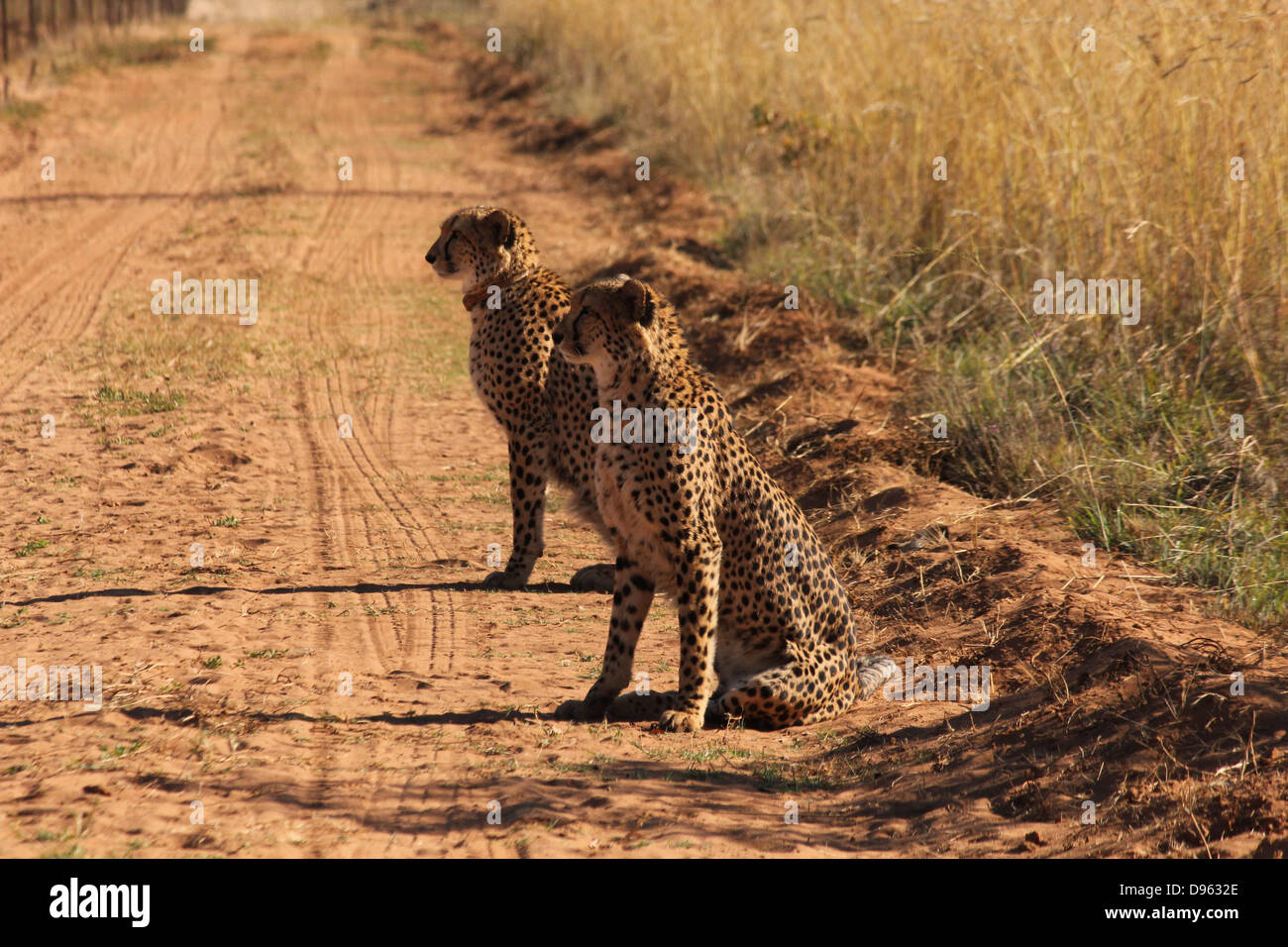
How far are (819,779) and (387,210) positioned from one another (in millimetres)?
9307

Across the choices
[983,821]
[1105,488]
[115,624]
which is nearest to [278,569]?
[115,624]

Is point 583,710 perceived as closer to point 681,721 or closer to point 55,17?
point 681,721

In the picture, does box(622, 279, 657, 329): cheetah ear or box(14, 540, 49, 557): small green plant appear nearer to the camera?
box(622, 279, 657, 329): cheetah ear

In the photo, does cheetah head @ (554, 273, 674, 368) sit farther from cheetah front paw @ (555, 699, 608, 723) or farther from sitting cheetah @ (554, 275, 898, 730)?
cheetah front paw @ (555, 699, 608, 723)

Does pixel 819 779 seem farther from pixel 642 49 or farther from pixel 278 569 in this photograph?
pixel 642 49

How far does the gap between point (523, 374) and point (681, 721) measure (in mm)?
1791

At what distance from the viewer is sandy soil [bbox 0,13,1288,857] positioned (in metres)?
3.17

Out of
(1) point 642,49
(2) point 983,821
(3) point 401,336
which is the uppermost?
(1) point 642,49

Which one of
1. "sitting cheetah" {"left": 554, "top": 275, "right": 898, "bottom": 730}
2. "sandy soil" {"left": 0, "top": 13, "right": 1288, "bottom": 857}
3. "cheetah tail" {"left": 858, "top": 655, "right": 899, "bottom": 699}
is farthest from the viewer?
"cheetah tail" {"left": 858, "top": 655, "right": 899, "bottom": 699}

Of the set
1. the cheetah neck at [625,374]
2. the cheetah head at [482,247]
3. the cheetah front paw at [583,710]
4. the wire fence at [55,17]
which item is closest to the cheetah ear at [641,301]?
the cheetah neck at [625,374]

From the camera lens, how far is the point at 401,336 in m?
8.59

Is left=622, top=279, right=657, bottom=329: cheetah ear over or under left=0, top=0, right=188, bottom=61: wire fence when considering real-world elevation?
under

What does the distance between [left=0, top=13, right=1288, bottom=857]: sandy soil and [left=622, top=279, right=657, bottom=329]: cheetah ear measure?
126 cm

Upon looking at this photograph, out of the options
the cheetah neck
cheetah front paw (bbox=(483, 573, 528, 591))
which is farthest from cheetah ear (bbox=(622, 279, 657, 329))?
cheetah front paw (bbox=(483, 573, 528, 591))
